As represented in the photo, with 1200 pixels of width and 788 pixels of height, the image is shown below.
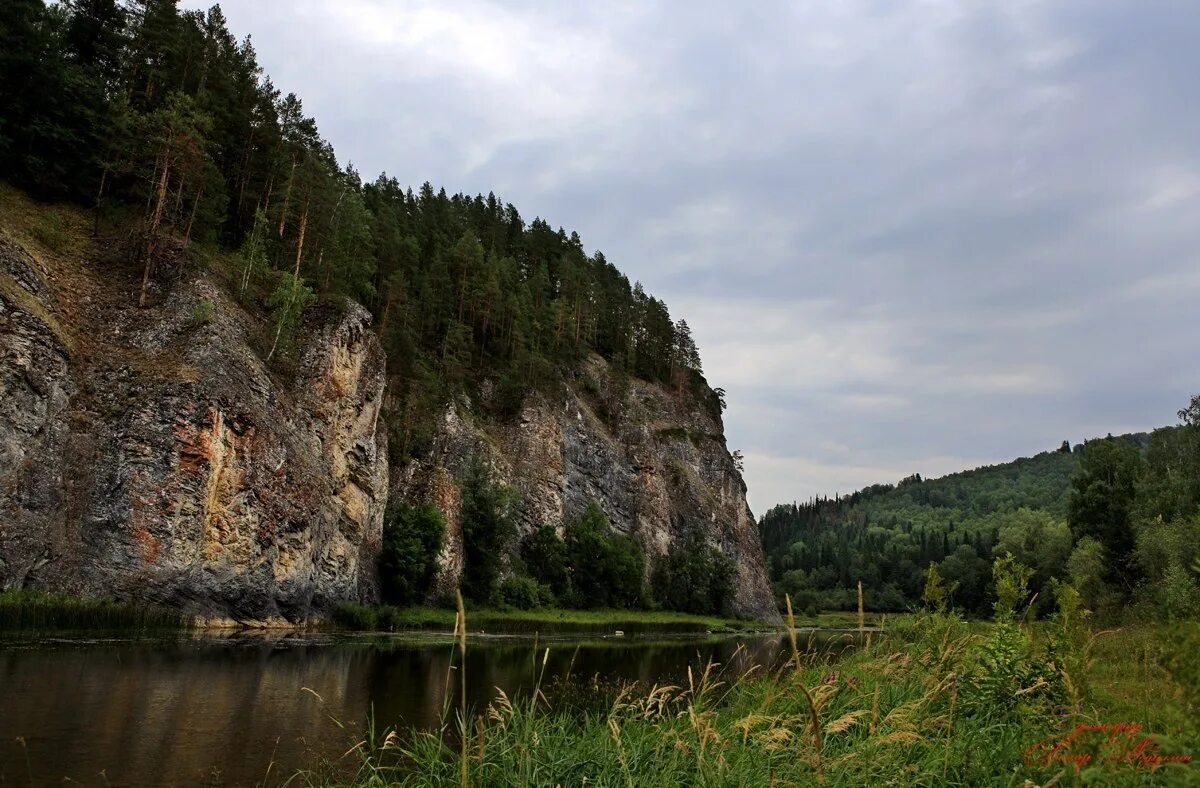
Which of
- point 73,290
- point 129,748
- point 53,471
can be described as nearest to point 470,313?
point 73,290

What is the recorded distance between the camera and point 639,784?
747 cm

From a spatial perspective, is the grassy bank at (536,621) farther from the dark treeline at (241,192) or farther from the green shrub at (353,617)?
the dark treeline at (241,192)

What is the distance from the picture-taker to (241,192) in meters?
65.7

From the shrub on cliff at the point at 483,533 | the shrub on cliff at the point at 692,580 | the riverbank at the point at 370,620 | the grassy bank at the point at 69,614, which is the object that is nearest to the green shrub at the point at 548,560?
the riverbank at the point at 370,620

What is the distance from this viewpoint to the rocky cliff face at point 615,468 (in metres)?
82.2

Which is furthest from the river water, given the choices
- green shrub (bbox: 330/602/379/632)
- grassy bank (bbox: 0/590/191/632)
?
green shrub (bbox: 330/602/379/632)

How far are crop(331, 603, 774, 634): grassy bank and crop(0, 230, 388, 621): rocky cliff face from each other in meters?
3.04

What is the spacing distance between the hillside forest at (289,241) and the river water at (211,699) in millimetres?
28718

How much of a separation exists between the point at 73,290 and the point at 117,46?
85.1ft

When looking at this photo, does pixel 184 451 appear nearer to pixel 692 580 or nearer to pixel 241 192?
pixel 241 192

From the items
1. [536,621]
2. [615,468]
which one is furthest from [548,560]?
[615,468]

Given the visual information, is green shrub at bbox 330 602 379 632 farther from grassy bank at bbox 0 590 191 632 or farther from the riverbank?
grassy bank at bbox 0 590 191 632

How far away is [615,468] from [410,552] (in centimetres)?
4433

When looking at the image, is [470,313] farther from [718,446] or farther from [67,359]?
[67,359]
